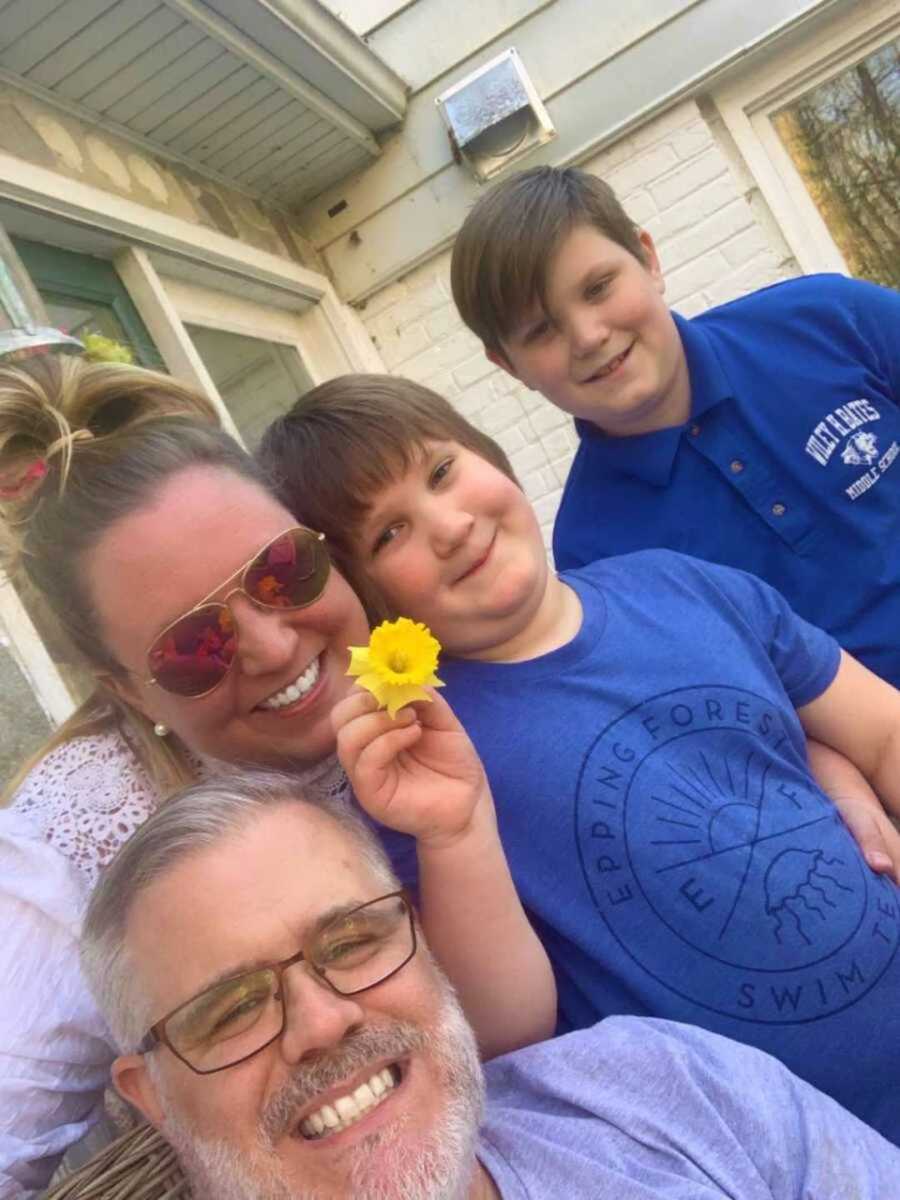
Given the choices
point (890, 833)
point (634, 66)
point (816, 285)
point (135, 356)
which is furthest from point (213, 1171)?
point (634, 66)

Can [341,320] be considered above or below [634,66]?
below

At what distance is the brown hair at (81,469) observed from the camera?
1294mm

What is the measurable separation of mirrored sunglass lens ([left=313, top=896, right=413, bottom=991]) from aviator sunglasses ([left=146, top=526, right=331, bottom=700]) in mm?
358

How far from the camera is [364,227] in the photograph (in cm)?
411

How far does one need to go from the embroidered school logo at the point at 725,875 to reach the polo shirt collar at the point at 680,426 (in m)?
0.63

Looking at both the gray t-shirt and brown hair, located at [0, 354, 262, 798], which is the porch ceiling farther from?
the gray t-shirt

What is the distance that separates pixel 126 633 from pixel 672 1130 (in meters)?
0.86

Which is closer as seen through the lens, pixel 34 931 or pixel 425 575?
pixel 34 931

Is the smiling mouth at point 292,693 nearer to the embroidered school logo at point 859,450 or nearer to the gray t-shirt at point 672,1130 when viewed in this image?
the gray t-shirt at point 672,1130

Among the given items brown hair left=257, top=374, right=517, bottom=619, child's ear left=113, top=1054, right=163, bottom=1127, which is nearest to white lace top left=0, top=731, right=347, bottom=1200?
child's ear left=113, top=1054, right=163, bottom=1127

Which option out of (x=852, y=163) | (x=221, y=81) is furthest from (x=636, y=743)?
(x=852, y=163)

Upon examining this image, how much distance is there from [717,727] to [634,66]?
343 centimetres

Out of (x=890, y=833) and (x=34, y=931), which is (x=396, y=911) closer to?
(x=34, y=931)

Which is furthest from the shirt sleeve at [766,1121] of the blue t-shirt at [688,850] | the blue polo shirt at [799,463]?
the blue polo shirt at [799,463]
